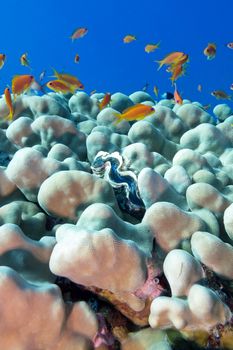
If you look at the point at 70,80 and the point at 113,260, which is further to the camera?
the point at 70,80

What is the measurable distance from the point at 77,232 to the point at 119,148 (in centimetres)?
171

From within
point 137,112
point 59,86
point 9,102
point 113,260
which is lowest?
point 113,260

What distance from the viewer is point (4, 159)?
3055mm

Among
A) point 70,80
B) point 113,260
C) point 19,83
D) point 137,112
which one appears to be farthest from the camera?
point 70,80

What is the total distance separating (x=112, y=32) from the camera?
98500 millimetres

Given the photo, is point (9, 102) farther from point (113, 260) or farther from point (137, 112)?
point (113, 260)

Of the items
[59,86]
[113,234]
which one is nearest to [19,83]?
[59,86]

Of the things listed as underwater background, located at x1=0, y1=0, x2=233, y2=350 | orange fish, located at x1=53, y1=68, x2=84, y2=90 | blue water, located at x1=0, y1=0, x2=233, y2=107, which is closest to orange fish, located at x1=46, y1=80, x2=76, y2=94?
orange fish, located at x1=53, y1=68, x2=84, y2=90

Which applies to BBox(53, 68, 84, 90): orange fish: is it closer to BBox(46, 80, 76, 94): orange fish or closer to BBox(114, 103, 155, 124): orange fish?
BBox(46, 80, 76, 94): orange fish

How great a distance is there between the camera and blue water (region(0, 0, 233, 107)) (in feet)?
304

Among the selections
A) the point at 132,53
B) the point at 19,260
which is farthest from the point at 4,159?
the point at 132,53

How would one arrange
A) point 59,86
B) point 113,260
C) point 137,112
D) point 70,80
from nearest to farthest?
point 113,260
point 137,112
point 59,86
point 70,80

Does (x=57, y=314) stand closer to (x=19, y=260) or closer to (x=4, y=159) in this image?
→ (x=19, y=260)

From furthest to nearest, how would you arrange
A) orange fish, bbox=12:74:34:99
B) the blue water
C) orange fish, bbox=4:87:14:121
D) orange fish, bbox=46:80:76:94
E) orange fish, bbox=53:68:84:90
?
1. the blue water
2. orange fish, bbox=53:68:84:90
3. orange fish, bbox=46:80:76:94
4. orange fish, bbox=12:74:34:99
5. orange fish, bbox=4:87:14:121
